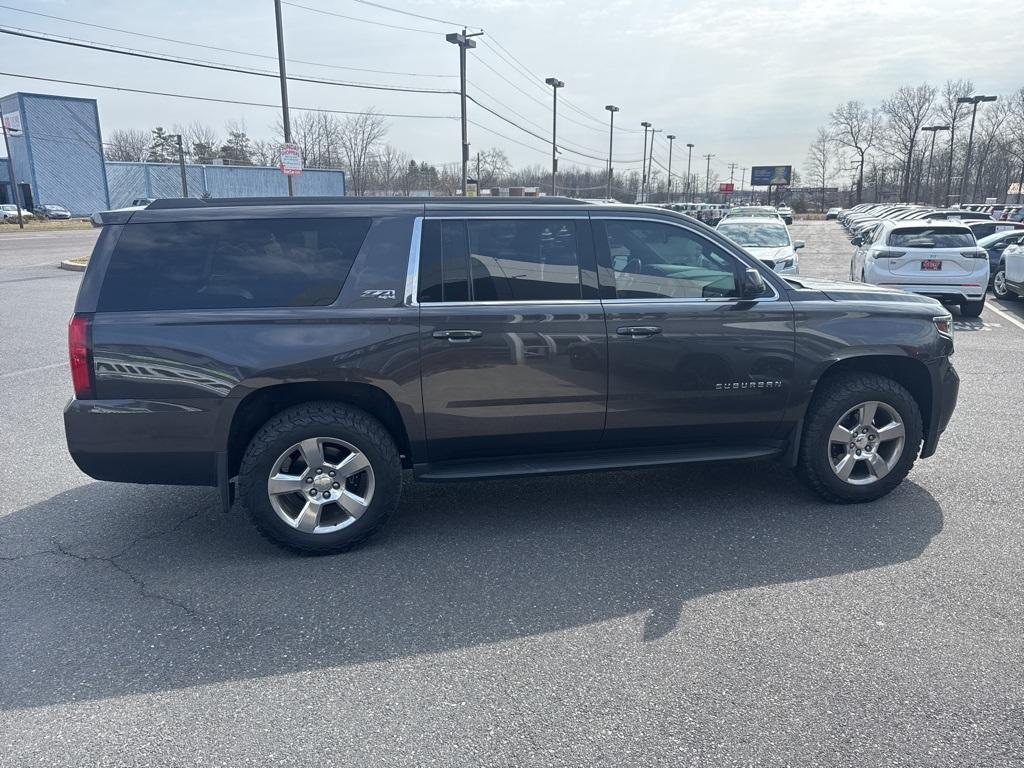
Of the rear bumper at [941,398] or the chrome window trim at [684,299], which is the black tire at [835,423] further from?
the chrome window trim at [684,299]

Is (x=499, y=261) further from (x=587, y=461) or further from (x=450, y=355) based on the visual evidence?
(x=587, y=461)

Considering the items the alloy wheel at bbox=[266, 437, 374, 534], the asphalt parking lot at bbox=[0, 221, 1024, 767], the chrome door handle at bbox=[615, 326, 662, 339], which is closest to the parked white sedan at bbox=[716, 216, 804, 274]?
the asphalt parking lot at bbox=[0, 221, 1024, 767]

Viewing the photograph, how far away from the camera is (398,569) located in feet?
14.1

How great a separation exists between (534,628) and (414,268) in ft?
6.85

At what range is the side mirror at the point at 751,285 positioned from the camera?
15.9 ft

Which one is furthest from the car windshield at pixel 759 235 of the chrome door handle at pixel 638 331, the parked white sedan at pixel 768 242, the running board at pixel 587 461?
the chrome door handle at pixel 638 331

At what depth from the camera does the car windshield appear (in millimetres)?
15961

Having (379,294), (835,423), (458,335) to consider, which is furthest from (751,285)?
(379,294)

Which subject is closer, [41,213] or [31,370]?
[31,370]

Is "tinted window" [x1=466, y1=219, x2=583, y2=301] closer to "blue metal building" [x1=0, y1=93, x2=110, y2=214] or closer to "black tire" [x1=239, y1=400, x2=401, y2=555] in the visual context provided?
"black tire" [x1=239, y1=400, x2=401, y2=555]

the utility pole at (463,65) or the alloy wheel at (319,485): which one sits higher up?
the utility pole at (463,65)

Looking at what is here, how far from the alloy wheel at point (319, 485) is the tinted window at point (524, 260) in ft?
3.84

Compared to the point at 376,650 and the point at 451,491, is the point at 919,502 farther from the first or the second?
the point at 376,650

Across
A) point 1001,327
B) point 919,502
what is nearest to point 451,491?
point 919,502
